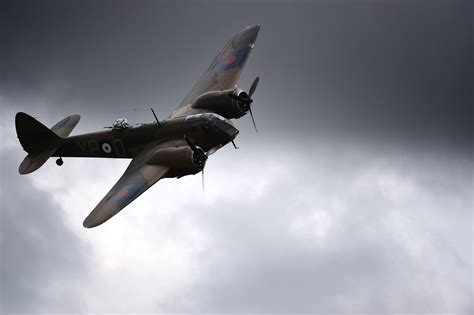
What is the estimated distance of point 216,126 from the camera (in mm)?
50094

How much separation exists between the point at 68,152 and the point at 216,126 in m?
11.6

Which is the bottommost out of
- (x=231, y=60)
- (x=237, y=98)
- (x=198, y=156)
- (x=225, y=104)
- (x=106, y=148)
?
(x=198, y=156)

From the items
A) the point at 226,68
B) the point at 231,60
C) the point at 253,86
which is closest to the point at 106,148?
the point at 253,86

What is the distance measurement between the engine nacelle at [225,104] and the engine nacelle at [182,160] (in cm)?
709

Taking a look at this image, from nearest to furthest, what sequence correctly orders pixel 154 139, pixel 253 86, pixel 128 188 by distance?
pixel 128 188 < pixel 154 139 < pixel 253 86

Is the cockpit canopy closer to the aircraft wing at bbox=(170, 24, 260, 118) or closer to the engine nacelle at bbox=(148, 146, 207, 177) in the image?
the aircraft wing at bbox=(170, 24, 260, 118)

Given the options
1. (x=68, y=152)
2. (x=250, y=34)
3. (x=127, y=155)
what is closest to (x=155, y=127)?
(x=127, y=155)

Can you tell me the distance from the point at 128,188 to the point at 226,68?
628 inches

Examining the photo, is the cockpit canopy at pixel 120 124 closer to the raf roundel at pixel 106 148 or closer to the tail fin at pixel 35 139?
the raf roundel at pixel 106 148

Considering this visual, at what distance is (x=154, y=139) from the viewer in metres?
51.0

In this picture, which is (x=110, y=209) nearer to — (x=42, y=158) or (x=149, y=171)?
(x=149, y=171)

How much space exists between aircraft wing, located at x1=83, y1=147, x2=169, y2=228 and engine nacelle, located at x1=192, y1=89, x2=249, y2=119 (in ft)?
19.7

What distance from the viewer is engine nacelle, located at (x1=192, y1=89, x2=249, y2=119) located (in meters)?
53.2

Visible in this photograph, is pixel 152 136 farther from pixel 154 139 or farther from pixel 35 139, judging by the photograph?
pixel 35 139
